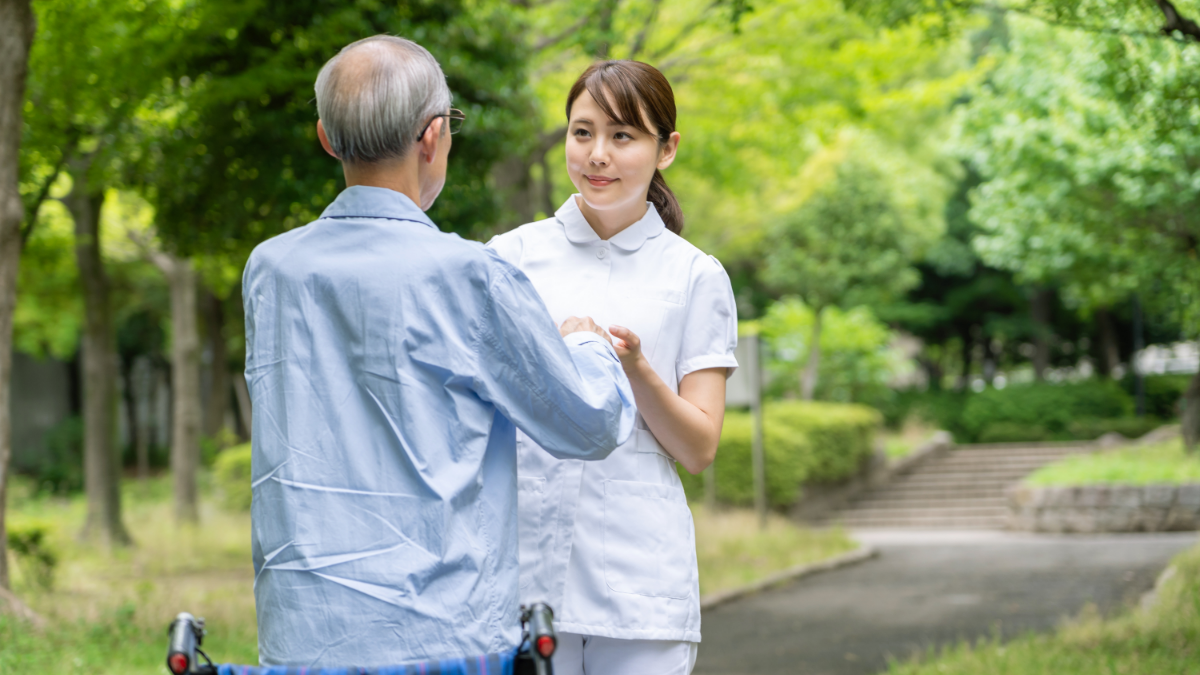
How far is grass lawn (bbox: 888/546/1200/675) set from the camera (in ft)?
16.9

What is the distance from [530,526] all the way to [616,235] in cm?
53

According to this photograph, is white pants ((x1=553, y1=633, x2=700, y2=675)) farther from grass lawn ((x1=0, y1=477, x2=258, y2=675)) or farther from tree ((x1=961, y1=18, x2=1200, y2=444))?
tree ((x1=961, y1=18, x2=1200, y2=444))

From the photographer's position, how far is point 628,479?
174cm

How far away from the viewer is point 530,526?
68.6 inches

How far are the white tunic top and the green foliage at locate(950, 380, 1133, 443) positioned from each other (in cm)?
2350

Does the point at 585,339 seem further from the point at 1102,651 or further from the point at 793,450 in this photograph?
the point at 793,450

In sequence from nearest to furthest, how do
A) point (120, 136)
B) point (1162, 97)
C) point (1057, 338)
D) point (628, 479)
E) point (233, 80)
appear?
point (628, 479) → point (1162, 97) → point (233, 80) → point (120, 136) → point (1057, 338)

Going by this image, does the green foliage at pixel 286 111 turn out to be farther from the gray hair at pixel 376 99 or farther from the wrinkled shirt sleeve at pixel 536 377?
the wrinkled shirt sleeve at pixel 536 377

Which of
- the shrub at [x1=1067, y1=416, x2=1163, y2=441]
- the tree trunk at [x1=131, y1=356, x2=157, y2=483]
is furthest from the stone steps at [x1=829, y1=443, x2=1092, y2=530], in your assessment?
the tree trunk at [x1=131, y1=356, x2=157, y2=483]

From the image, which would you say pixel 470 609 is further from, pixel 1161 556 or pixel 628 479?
pixel 1161 556

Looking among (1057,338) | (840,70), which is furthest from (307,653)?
(1057,338)

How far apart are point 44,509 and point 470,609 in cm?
1918

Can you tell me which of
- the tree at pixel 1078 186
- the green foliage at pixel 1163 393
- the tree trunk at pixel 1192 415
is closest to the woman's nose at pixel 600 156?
the tree at pixel 1078 186

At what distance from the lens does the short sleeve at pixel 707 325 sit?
1.79 metres
